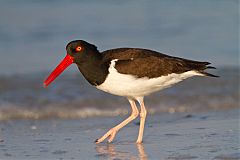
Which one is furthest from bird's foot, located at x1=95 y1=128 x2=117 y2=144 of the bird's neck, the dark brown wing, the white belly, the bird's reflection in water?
the dark brown wing

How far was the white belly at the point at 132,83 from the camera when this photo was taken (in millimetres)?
7172

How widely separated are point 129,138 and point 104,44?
17.7 feet

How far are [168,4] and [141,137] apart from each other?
9372 mm

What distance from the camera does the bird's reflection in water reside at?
6.60m

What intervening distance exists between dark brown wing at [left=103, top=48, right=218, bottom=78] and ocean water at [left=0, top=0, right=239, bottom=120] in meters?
1.95

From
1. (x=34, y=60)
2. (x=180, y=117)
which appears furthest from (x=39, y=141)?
(x=34, y=60)

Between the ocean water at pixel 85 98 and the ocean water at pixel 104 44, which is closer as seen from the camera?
the ocean water at pixel 85 98

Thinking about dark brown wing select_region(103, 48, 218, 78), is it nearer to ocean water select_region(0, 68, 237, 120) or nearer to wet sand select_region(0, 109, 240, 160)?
wet sand select_region(0, 109, 240, 160)

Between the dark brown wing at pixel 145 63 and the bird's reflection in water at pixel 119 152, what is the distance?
83 cm

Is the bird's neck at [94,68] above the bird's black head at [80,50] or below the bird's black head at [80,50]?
below

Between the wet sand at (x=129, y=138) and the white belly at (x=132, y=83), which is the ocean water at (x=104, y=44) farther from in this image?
the white belly at (x=132, y=83)

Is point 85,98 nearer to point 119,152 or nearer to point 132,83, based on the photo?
point 132,83

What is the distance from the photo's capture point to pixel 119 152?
682 cm

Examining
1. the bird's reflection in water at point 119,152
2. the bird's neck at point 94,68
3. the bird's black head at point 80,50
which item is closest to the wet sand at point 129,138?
the bird's reflection in water at point 119,152
